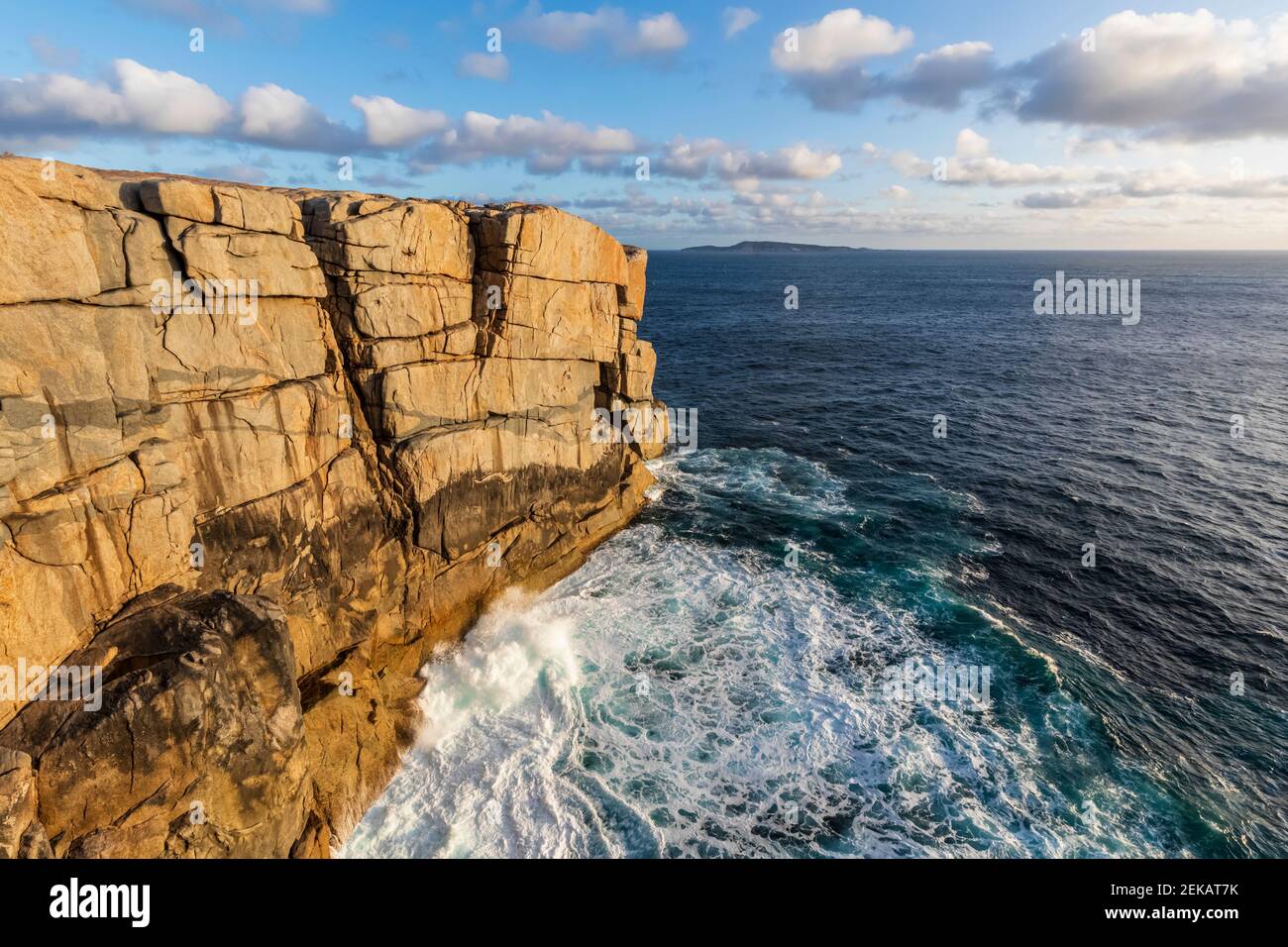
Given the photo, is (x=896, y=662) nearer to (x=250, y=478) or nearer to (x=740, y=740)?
(x=740, y=740)

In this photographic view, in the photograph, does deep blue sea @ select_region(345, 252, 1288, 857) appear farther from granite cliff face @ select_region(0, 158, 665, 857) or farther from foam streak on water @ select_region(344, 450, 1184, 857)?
granite cliff face @ select_region(0, 158, 665, 857)

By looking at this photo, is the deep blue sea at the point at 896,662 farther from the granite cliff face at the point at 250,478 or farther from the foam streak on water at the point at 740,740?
the granite cliff face at the point at 250,478

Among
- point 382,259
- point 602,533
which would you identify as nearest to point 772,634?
point 602,533

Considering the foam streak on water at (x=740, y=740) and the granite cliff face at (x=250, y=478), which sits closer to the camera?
the granite cliff face at (x=250, y=478)

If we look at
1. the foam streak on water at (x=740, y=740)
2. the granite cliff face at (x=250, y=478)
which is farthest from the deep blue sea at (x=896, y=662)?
the granite cliff face at (x=250, y=478)

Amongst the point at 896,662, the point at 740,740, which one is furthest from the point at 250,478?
the point at 896,662

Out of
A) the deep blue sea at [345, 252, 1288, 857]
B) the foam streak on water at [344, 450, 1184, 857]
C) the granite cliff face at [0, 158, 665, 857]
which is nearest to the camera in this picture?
the granite cliff face at [0, 158, 665, 857]

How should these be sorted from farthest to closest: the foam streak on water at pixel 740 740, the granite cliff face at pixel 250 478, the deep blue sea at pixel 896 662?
the deep blue sea at pixel 896 662 < the foam streak on water at pixel 740 740 < the granite cliff face at pixel 250 478

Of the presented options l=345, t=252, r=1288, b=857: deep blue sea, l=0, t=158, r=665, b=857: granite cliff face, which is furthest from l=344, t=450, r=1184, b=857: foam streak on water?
l=0, t=158, r=665, b=857: granite cliff face
